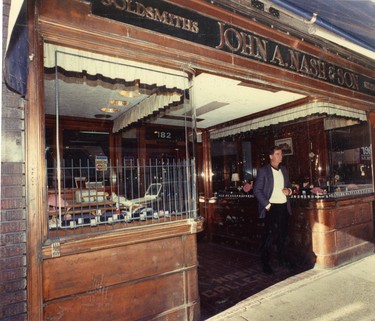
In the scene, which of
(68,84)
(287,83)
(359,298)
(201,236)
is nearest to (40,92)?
(68,84)

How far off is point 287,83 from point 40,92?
141 inches

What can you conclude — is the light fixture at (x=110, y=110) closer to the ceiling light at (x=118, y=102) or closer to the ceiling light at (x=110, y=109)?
the ceiling light at (x=110, y=109)

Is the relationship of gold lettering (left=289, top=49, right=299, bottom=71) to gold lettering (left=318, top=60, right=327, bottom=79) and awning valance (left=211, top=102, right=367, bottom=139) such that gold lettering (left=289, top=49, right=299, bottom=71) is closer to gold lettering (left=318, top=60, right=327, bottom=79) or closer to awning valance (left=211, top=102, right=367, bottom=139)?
gold lettering (left=318, top=60, right=327, bottom=79)

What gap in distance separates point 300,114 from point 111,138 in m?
5.32

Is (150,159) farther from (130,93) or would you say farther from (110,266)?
(130,93)

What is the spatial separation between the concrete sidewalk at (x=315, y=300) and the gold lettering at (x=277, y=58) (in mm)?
3426

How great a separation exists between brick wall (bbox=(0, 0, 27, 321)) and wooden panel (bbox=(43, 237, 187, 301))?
0.22 m

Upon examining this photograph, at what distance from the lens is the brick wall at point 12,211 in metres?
2.17

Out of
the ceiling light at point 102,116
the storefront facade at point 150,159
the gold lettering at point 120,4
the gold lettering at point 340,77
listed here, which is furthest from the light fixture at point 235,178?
the gold lettering at point 120,4

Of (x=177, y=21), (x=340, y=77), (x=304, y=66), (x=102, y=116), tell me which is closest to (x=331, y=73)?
(x=340, y=77)

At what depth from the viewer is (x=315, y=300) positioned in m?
3.70

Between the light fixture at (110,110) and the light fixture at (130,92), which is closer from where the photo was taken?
the light fixture at (130,92)

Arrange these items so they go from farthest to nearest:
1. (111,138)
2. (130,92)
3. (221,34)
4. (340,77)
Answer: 1. (111,138)
2. (130,92)
3. (340,77)
4. (221,34)

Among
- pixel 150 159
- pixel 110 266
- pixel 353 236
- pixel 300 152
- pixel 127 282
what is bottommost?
pixel 353 236
